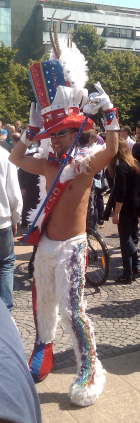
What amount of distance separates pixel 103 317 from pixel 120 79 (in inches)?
1345

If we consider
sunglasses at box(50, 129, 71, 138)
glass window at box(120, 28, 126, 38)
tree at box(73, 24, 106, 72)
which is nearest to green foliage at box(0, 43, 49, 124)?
tree at box(73, 24, 106, 72)

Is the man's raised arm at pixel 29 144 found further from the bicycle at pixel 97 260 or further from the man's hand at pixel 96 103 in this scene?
the bicycle at pixel 97 260

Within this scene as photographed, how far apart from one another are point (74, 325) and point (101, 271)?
2.40 m

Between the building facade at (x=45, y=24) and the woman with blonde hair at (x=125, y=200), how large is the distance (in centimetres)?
5516

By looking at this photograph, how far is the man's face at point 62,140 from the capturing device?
294 centimetres

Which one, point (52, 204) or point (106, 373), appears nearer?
point (52, 204)

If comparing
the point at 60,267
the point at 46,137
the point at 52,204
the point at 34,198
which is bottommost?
the point at 34,198

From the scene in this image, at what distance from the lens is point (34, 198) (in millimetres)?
6652

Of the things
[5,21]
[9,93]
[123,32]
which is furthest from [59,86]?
[123,32]

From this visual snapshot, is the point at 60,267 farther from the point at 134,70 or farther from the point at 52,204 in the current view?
the point at 134,70

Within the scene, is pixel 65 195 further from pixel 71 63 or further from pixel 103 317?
pixel 103 317

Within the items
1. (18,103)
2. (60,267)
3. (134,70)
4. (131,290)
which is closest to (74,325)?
(60,267)

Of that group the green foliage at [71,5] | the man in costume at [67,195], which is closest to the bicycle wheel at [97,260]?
the man in costume at [67,195]

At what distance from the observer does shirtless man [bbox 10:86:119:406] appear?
2.94m
